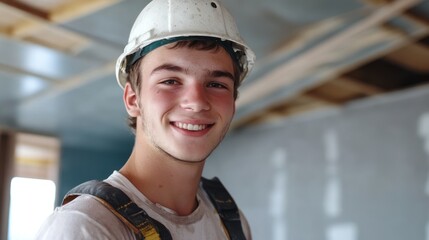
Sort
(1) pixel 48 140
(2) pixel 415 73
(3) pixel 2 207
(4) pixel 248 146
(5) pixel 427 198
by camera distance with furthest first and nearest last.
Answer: (4) pixel 248 146 < (1) pixel 48 140 < (3) pixel 2 207 < (2) pixel 415 73 < (5) pixel 427 198

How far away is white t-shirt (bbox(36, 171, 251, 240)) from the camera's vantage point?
1.11m

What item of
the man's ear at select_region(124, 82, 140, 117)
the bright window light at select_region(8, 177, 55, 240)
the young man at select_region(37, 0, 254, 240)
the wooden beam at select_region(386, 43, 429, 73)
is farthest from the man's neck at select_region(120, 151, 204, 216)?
the bright window light at select_region(8, 177, 55, 240)

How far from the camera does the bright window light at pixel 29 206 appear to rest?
23.4 feet

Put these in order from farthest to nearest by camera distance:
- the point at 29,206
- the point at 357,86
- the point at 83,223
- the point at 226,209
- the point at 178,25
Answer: the point at 29,206 < the point at 357,86 < the point at 226,209 < the point at 178,25 < the point at 83,223

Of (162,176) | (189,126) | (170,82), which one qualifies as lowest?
(162,176)

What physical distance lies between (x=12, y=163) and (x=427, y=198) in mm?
4516

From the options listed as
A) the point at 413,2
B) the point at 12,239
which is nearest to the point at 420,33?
the point at 413,2

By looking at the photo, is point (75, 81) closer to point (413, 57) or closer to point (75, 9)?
point (75, 9)

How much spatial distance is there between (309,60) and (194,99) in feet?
12.2

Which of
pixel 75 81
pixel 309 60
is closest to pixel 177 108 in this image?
pixel 75 81

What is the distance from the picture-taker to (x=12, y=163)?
21.5 feet

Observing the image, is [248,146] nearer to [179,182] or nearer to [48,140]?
[48,140]

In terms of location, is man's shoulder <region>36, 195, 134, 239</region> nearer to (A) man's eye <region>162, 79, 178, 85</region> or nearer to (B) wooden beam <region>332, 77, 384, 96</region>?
(A) man's eye <region>162, 79, 178, 85</region>

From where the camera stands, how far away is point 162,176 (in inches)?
55.1
